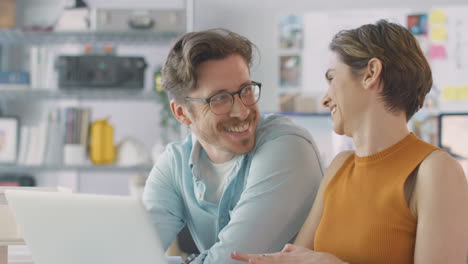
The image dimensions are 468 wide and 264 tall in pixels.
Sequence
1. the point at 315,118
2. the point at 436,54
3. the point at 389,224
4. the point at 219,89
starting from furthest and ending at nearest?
the point at 436,54
the point at 315,118
the point at 219,89
the point at 389,224

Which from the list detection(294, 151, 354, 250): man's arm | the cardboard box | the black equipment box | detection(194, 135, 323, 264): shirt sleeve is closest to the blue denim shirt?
detection(194, 135, 323, 264): shirt sleeve

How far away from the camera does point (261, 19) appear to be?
4199 mm

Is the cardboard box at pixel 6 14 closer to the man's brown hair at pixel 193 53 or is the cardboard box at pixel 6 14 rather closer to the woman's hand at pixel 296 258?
the man's brown hair at pixel 193 53

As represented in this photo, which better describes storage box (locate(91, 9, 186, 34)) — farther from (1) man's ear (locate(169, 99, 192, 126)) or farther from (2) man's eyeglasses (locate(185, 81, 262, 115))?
(2) man's eyeglasses (locate(185, 81, 262, 115))

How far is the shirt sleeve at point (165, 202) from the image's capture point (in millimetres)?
1591

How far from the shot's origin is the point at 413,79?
1128 mm

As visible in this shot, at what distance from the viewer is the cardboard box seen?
169 inches

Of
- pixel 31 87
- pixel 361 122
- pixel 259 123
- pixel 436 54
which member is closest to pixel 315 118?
pixel 259 123

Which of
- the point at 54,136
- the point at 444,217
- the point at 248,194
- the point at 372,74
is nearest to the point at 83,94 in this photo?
the point at 54,136

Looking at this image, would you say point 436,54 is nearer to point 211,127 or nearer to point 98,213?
point 211,127

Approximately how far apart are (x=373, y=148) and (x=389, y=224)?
6.2 inches

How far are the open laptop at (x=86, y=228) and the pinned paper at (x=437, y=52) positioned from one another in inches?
136

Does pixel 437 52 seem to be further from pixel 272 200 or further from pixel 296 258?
pixel 296 258

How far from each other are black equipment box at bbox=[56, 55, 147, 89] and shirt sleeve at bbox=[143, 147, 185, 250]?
2458mm
